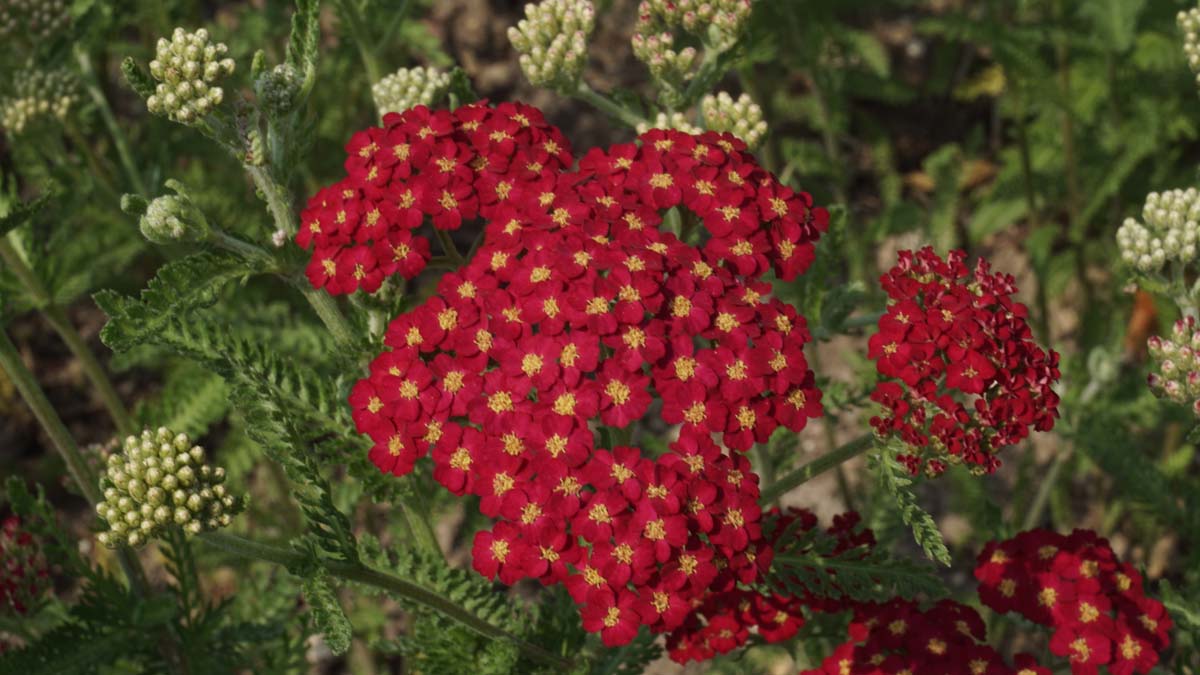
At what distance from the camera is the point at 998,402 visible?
10.6 feet

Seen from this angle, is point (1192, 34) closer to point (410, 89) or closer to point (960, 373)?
point (960, 373)

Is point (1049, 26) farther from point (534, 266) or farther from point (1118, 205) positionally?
point (534, 266)

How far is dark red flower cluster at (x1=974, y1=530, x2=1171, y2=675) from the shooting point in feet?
11.9

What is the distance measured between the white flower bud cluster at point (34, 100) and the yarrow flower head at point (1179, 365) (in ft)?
13.6

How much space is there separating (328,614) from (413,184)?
1.24m

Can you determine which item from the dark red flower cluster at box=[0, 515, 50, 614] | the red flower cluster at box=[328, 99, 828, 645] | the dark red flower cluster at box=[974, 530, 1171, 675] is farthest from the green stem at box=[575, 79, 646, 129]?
the dark red flower cluster at box=[0, 515, 50, 614]

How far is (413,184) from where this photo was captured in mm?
3463

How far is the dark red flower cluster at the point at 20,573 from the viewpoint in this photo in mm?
4078

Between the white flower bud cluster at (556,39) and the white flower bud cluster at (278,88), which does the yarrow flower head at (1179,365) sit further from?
the white flower bud cluster at (278,88)

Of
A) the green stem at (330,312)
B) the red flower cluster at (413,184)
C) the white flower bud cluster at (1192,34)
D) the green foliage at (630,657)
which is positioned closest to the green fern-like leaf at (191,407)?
the green stem at (330,312)

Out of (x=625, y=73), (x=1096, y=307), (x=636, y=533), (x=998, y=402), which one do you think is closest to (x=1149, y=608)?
(x=998, y=402)

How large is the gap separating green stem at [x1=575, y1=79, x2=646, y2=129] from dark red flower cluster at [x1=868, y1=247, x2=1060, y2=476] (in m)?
1.31

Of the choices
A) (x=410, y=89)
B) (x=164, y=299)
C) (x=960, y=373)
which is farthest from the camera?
(x=410, y=89)

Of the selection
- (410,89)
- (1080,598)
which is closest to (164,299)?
Answer: (410,89)
